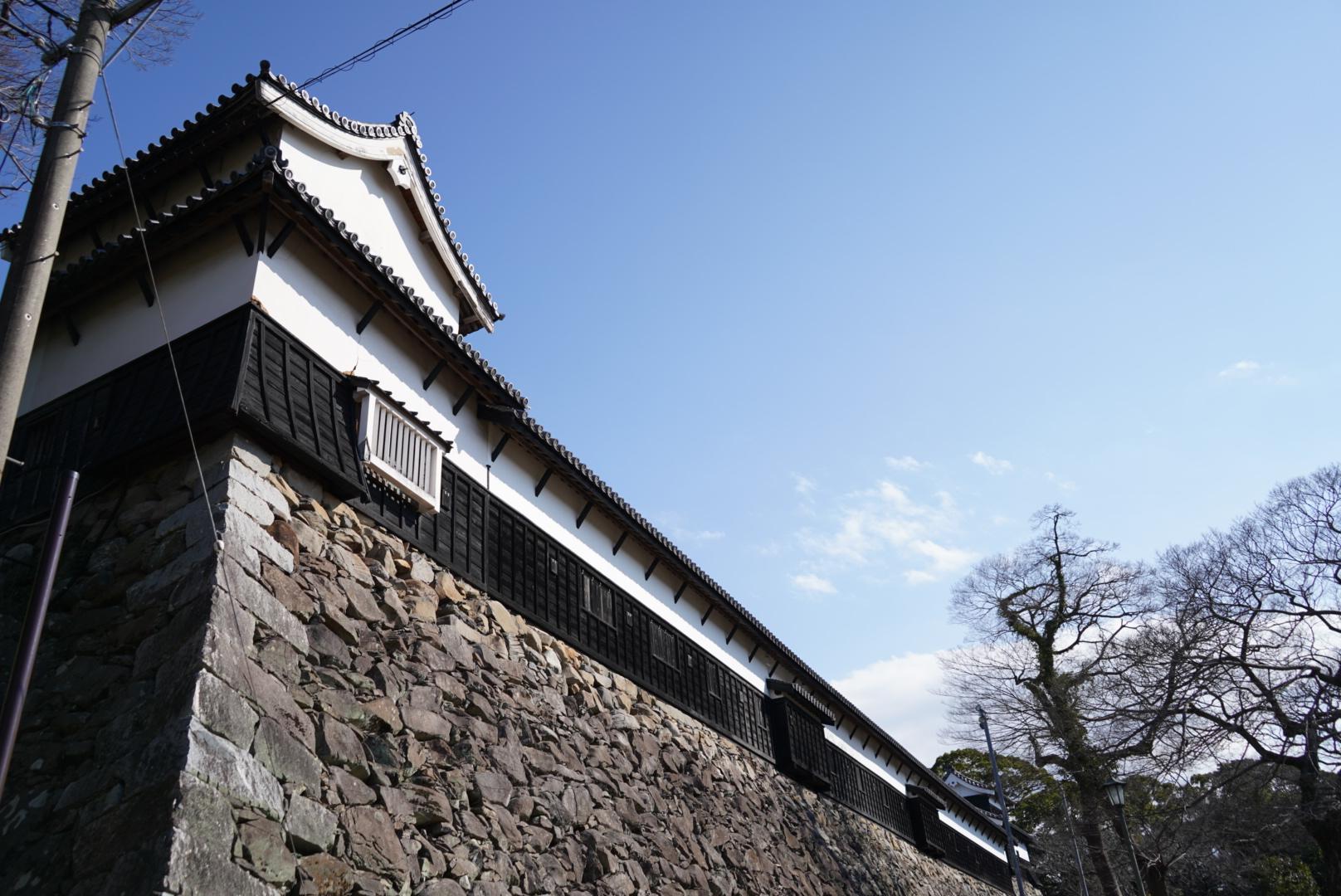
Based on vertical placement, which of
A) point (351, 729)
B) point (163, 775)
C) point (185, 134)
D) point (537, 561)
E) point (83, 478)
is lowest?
point (163, 775)

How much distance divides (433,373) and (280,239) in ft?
6.88

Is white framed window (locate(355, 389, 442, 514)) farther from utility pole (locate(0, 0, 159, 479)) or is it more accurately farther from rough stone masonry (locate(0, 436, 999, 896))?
utility pole (locate(0, 0, 159, 479))

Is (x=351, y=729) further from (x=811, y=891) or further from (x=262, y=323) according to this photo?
(x=811, y=891)

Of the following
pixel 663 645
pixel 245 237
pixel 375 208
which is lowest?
pixel 663 645

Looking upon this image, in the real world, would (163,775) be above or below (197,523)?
below

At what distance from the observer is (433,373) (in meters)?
9.14

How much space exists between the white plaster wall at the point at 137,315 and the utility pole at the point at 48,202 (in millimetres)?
2154

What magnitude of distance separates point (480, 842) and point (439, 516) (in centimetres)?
300

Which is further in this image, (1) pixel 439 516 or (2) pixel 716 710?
(2) pixel 716 710

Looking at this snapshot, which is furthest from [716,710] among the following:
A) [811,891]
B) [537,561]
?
[537,561]

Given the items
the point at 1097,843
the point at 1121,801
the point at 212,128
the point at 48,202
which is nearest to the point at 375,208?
the point at 212,128

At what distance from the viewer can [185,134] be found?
891cm

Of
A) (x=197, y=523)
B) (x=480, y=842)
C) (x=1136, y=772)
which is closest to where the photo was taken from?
(x=197, y=523)

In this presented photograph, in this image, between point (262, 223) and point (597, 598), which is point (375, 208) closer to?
point (262, 223)
